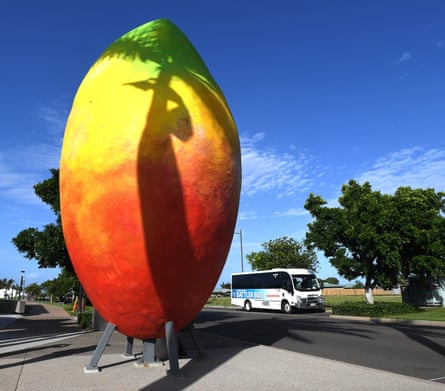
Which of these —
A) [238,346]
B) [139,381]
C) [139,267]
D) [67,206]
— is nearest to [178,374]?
[139,381]

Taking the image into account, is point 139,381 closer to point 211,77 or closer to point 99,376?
point 99,376

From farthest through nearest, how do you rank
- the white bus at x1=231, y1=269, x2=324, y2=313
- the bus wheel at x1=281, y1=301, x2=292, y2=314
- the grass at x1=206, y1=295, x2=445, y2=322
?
the bus wheel at x1=281, y1=301, x2=292, y2=314
the white bus at x1=231, y1=269, x2=324, y2=313
the grass at x1=206, y1=295, x2=445, y2=322

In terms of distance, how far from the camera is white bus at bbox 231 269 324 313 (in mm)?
25062

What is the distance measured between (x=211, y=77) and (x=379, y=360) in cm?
695

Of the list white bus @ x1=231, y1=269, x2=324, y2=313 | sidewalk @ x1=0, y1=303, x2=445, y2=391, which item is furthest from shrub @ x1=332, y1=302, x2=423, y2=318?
sidewalk @ x1=0, y1=303, x2=445, y2=391

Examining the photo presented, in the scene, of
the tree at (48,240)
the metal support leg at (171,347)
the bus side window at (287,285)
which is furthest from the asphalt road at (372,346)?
the bus side window at (287,285)

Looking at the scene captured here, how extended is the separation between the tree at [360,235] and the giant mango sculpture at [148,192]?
17931mm

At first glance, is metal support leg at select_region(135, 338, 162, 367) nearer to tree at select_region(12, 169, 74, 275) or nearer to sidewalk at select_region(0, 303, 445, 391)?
sidewalk at select_region(0, 303, 445, 391)

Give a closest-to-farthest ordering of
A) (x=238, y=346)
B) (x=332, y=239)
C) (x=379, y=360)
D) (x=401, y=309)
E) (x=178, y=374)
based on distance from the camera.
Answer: (x=178, y=374)
(x=379, y=360)
(x=238, y=346)
(x=401, y=309)
(x=332, y=239)

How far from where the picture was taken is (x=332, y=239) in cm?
2366

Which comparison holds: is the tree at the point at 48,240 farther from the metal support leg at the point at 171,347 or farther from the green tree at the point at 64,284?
the metal support leg at the point at 171,347

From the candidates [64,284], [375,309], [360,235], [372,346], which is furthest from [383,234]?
[64,284]

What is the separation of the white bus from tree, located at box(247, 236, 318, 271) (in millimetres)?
16253

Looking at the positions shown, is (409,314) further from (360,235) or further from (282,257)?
(282,257)
